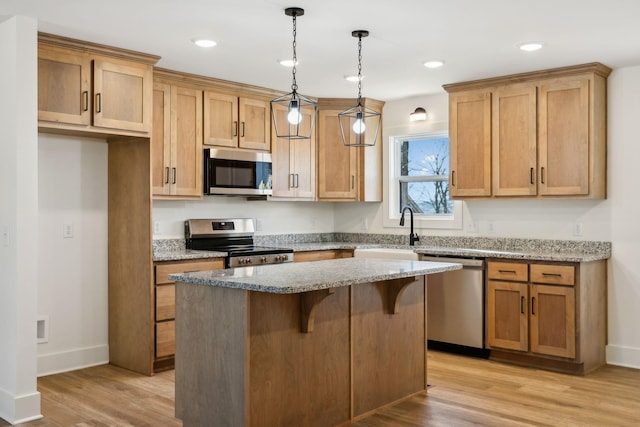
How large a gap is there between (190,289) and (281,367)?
628 mm

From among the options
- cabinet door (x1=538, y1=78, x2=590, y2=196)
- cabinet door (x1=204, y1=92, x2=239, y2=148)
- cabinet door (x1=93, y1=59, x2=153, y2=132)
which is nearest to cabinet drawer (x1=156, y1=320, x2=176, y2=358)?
cabinet door (x1=93, y1=59, x2=153, y2=132)

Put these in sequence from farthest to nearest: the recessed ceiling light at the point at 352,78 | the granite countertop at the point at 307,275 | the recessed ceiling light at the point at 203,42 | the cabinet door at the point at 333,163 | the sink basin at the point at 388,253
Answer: the cabinet door at the point at 333,163
the sink basin at the point at 388,253
the recessed ceiling light at the point at 352,78
the recessed ceiling light at the point at 203,42
the granite countertop at the point at 307,275

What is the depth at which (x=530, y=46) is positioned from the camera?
4238mm

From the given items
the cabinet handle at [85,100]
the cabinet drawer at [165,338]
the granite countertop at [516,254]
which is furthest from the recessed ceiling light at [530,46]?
the cabinet drawer at [165,338]

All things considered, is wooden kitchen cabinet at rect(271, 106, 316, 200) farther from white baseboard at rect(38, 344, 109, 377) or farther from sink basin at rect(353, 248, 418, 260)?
white baseboard at rect(38, 344, 109, 377)

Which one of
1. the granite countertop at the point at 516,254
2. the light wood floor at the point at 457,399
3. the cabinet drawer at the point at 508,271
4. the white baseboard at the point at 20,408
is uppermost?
the granite countertop at the point at 516,254

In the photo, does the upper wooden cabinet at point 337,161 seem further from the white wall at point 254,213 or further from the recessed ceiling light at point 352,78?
the recessed ceiling light at point 352,78

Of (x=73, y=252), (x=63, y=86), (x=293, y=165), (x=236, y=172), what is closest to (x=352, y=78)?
(x=293, y=165)

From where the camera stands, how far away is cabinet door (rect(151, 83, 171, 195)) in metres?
4.85

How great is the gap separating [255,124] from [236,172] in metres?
0.52

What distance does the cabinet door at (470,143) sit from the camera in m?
5.29

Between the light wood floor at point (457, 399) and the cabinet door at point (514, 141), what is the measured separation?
1.49m

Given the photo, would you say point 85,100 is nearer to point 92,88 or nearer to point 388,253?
point 92,88

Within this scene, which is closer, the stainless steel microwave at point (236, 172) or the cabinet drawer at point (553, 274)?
the cabinet drawer at point (553, 274)
